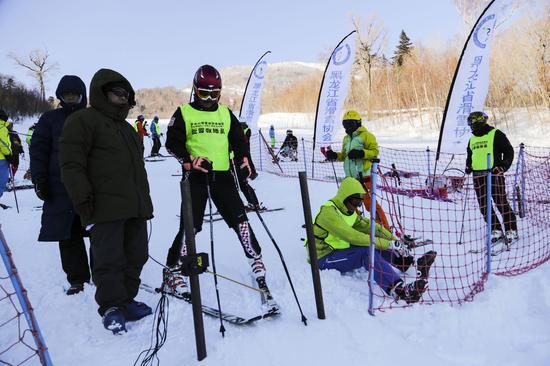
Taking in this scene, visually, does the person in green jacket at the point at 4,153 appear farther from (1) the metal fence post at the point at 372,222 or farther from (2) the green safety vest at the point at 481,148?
(2) the green safety vest at the point at 481,148

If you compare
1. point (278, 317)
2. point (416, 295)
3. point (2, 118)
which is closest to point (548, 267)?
point (416, 295)

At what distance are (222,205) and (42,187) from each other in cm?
136

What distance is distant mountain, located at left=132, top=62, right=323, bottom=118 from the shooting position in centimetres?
6266

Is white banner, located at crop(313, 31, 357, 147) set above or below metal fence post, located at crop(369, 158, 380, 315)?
above

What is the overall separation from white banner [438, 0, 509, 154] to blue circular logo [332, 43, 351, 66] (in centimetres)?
362

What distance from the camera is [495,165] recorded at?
16.5 feet

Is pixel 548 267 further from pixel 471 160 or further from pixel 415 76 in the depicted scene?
pixel 415 76

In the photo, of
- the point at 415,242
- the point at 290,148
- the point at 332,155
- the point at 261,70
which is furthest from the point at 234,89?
the point at 415,242

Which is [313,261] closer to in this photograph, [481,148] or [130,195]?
[130,195]

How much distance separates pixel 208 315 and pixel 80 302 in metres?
1.09

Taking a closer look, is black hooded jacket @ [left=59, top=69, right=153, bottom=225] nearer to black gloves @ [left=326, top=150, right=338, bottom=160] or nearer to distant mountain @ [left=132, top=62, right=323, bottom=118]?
black gloves @ [left=326, top=150, right=338, bottom=160]

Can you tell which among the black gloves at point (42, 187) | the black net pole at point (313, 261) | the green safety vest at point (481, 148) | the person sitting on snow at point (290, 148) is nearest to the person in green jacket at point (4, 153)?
the black gloves at point (42, 187)

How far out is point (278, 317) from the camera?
9.17ft

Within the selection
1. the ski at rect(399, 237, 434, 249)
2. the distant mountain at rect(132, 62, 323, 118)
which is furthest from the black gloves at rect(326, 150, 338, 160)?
the distant mountain at rect(132, 62, 323, 118)
